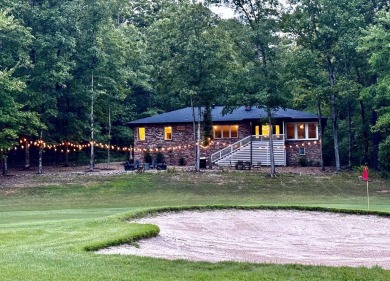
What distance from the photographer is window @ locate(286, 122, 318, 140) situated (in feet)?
161

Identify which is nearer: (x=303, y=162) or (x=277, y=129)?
(x=303, y=162)

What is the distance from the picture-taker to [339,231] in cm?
1527

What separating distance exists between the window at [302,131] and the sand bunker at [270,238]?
3072 centimetres

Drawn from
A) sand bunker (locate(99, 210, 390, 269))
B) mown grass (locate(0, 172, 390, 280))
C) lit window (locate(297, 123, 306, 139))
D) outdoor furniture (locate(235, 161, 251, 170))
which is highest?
lit window (locate(297, 123, 306, 139))

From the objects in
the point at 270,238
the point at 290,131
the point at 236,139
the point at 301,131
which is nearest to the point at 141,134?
the point at 236,139

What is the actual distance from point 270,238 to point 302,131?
36828 millimetres

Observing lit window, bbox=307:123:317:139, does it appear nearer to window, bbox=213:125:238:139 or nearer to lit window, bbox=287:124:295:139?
lit window, bbox=287:124:295:139

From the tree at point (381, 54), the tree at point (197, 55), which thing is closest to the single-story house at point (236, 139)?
the tree at point (197, 55)

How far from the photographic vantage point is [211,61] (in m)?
41.9

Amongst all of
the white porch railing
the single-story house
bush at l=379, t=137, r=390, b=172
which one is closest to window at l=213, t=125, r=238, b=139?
the single-story house

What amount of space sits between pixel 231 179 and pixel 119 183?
27.5 ft

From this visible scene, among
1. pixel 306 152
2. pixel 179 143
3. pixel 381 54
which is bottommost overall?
pixel 306 152

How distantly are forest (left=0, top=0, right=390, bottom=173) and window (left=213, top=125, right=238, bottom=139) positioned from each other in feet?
16.6

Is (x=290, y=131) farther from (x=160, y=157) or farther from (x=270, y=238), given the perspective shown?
(x=270, y=238)
